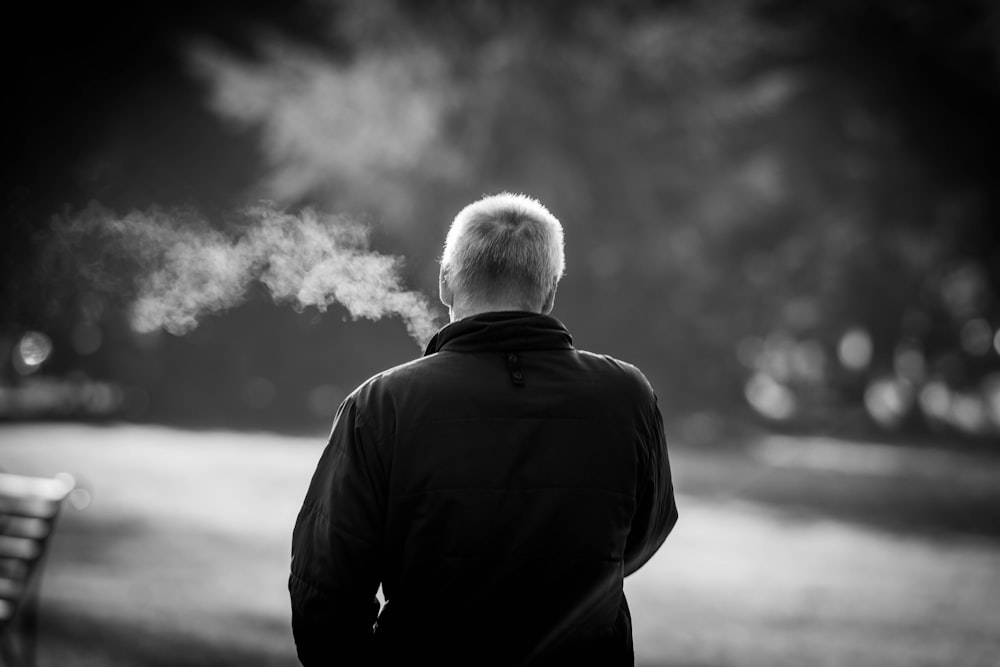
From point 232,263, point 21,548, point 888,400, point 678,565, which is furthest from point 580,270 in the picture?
point 232,263

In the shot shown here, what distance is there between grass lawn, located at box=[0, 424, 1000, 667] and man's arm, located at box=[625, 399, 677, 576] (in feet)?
12.5

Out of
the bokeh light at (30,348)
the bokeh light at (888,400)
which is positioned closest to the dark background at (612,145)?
the bokeh light at (30,348)

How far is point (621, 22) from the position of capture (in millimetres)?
17141

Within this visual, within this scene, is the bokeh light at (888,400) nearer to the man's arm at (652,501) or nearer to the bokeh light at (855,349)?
the bokeh light at (855,349)

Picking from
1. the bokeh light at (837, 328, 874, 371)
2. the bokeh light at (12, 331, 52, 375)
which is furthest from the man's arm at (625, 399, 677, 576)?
the bokeh light at (837, 328, 874, 371)

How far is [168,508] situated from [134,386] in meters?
11.3

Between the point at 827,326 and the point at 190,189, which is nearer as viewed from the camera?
the point at 190,189

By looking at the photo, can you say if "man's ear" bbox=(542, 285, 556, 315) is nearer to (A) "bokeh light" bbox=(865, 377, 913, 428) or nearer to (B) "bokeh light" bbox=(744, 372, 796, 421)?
(B) "bokeh light" bbox=(744, 372, 796, 421)

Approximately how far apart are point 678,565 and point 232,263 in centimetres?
652

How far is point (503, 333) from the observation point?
6.40 ft

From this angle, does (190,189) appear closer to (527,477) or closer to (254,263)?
(254,263)

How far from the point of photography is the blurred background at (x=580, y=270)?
6086mm

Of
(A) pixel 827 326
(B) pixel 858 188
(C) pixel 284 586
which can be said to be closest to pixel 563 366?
(C) pixel 284 586

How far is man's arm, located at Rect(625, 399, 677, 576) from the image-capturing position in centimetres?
205
